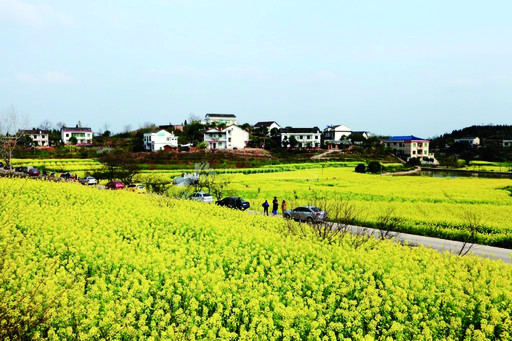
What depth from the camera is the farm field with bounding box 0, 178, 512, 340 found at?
948cm

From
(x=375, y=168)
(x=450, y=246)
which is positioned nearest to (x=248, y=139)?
(x=375, y=168)

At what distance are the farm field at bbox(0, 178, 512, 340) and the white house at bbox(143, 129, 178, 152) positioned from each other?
3116 inches

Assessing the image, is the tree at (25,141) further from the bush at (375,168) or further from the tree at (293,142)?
the bush at (375,168)

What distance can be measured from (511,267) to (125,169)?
133ft

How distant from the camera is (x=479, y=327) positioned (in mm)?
10242

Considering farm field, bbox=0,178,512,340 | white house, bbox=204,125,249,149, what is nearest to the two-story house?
white house, bbox=204,125,249,149

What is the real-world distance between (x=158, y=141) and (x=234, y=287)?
8729cm

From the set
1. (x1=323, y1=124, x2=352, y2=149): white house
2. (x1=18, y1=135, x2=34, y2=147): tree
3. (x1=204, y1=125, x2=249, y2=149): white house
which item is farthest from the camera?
(x1=323, y1=124, x2=352, y2=149): white house

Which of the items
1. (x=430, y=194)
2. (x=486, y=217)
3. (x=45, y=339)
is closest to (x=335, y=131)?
(x=430, y=194)

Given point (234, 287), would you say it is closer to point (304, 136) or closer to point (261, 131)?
point (304, 136)

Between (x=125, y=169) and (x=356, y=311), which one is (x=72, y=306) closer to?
(x=356, y=311)

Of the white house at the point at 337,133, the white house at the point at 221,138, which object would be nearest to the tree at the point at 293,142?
the white house at the point at 221,138

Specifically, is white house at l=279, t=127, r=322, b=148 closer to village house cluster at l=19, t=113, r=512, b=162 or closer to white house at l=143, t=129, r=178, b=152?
village house cluster at l=19, t=113, r=512, b=162

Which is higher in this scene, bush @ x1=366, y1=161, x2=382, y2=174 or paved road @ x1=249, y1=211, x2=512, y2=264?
bush @ x1=366, y1=161, x2=382, y2=174
